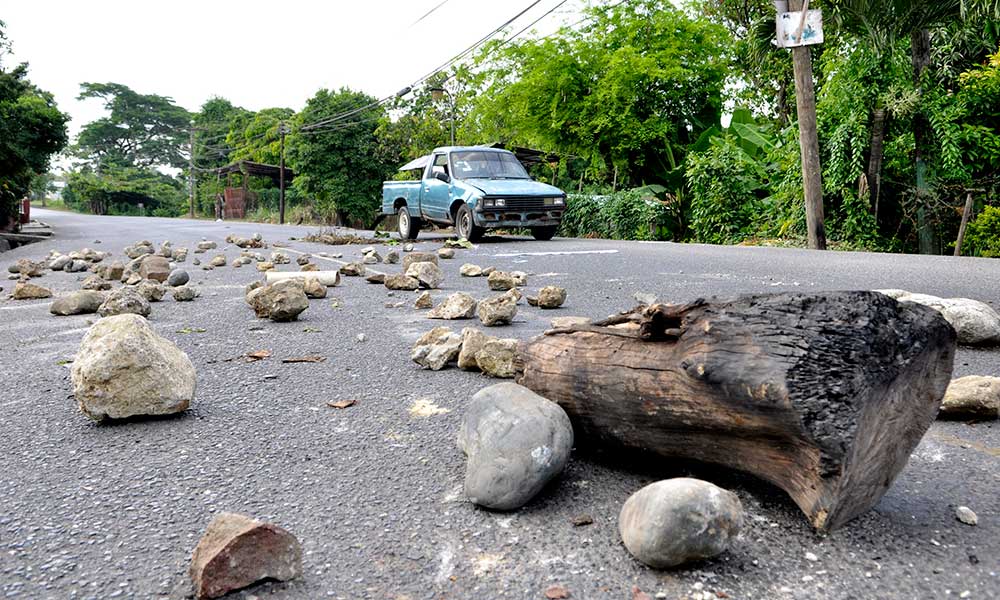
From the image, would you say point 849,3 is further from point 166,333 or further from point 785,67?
point 166,333

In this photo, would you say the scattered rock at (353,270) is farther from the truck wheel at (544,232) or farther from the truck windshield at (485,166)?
the truck windshield at (485,166)

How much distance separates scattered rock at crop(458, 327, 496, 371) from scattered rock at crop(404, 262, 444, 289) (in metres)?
2.65

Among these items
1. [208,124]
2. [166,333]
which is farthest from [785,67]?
[208,124]

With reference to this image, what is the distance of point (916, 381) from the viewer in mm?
1403

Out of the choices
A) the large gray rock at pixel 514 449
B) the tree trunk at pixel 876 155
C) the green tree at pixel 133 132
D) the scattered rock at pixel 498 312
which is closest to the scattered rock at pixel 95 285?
the scattered rock at pixel 498 312

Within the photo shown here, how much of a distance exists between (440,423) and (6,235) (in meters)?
17.0

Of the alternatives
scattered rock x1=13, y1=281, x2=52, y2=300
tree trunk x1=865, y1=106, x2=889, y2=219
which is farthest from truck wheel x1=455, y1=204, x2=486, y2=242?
scattered rock x1=13, y1=281, x2=52, y2=300

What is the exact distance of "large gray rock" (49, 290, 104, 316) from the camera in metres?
4.35

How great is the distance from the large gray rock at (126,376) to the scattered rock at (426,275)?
3.24 metres

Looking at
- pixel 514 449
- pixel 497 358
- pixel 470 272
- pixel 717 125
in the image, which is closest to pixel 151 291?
pixel 470 272

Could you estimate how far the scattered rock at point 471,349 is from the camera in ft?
9.12

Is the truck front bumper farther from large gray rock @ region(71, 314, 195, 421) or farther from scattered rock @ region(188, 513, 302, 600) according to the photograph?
scattered rock @ region(188, 513, 302, 600)

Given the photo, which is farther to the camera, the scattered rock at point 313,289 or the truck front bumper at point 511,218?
the truck front bumper at point 511,218

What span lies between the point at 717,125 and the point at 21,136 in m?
17.0
